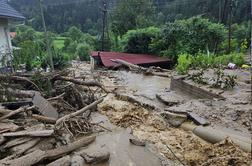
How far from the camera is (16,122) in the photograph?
17.9ft

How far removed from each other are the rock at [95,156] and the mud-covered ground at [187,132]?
1.09 meters

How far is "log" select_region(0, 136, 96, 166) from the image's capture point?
400cm

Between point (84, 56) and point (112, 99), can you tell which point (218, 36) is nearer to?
point (112, 99)

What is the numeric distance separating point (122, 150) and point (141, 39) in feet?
59.4

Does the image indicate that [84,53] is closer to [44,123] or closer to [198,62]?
[198,62]

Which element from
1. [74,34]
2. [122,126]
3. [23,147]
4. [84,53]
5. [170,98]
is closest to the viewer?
[23,147]

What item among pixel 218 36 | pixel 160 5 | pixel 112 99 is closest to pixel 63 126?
pixel 112 99

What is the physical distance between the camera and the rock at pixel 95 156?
436 cm

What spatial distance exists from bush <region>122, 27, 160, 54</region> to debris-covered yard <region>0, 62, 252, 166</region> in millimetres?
13393

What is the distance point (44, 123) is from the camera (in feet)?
18.2

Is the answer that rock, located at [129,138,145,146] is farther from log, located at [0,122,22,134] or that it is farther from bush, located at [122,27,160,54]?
bush, located at [122,27,160,54]

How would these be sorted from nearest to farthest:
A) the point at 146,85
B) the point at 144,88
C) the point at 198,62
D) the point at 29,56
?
the point at 144,88 → the point at 198,62 → the point at 146,85 → the point at 29,56

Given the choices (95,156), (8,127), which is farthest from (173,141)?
(8,127)

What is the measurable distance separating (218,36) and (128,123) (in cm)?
1298
